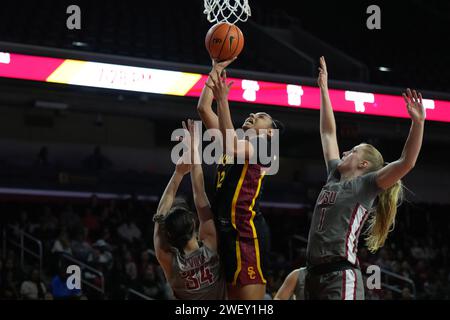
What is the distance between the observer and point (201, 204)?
458cm

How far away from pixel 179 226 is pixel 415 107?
1.39m

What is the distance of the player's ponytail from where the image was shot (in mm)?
4477

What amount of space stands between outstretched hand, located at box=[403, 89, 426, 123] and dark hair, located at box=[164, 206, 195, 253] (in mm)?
1282

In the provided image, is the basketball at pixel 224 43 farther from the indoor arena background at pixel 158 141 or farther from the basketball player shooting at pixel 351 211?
the indoor arena background at pixel 158 141

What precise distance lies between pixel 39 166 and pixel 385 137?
5.71 m

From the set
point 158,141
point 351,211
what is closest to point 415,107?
point 351,211

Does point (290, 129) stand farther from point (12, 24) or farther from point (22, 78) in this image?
point (22, 78)

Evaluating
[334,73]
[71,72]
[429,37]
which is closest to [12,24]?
[71,72]

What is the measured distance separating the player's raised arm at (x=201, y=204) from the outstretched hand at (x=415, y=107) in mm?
1222

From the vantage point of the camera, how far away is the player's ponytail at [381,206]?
4477 millimetres

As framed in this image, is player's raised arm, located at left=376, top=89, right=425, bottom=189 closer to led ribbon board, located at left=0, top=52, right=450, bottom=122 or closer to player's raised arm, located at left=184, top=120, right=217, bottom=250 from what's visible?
player's raised arm, located at left=184, top=120, right=217, bottom=250

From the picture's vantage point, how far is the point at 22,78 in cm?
801
